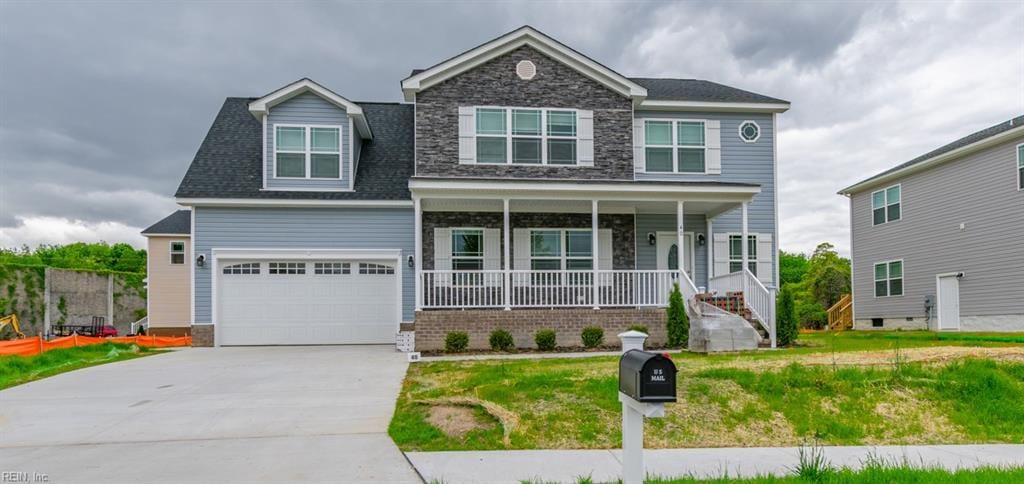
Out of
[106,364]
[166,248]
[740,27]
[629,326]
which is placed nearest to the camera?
[106,364]

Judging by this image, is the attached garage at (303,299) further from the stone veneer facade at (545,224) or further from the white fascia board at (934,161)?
the white fascia board at (934,161)

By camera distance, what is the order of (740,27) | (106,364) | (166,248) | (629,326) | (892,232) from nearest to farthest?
(106,364) → (629,326) → (740,27) → (166,248) → (892,232)

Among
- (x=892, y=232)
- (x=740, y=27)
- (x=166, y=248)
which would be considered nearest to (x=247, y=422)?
(x=740, y=27)

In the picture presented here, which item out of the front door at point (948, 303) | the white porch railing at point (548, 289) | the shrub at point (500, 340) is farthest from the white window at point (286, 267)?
the front door at point (948, 303)

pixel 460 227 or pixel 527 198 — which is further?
pixel 460 227

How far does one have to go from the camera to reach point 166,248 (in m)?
20.8

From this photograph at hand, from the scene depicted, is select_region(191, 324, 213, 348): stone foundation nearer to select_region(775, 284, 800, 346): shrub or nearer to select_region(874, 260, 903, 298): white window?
select_region(775, 284, 800, 346): shrub

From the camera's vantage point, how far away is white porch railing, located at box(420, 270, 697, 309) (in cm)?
1407

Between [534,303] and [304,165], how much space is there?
7151 millimetres

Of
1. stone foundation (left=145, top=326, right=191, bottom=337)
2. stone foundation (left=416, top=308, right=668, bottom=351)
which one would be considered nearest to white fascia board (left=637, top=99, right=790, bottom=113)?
stone foundation (left=416, top=308, right=668, bottom=351)

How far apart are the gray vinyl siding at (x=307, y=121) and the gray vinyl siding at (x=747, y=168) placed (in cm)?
795

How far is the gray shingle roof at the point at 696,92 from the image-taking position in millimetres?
17094

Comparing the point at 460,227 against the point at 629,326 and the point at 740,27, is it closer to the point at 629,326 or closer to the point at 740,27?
the point at 629,326

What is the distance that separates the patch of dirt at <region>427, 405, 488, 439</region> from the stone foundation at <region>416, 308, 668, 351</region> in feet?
21.0
